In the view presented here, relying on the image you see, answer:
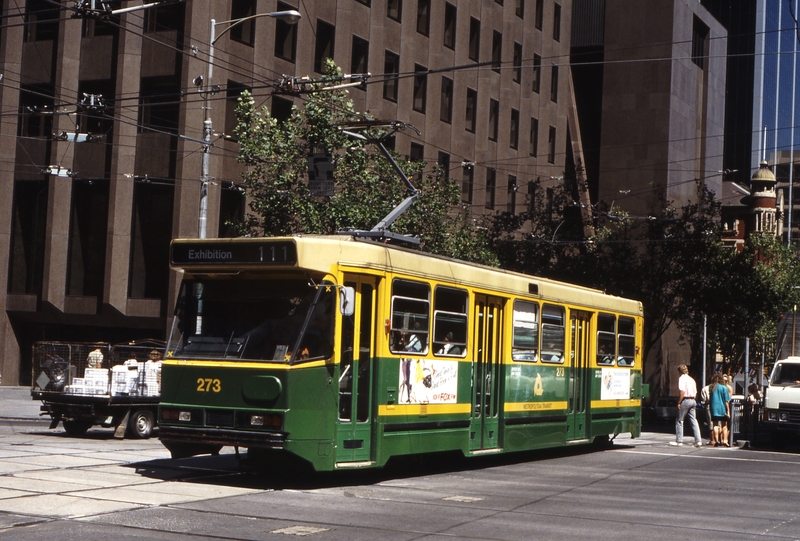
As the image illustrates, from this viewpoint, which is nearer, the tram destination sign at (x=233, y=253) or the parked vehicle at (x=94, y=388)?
the tram destination sign at (x=233, y=253)

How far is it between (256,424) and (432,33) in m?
35.6

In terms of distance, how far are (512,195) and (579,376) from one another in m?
33.2

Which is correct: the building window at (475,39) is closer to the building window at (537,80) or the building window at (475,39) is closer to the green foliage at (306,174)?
the building window at (537,80)

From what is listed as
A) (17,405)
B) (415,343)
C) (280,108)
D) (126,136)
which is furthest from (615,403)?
(126,136)

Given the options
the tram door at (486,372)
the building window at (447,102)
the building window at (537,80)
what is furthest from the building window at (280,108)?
the tram door at (486,372)

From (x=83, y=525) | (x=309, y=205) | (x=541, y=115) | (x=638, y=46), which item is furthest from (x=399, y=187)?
(x=638, y=46)

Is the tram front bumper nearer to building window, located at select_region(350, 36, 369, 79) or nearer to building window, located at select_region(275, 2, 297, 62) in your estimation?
building window, located at select_region(275, 2, 297, 62)

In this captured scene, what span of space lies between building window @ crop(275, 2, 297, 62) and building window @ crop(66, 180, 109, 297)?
7.49 m

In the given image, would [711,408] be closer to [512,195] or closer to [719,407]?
[719,407]

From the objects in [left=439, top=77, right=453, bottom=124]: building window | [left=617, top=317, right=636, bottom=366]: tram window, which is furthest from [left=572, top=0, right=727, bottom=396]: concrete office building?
[left=617, top=317, right=636, bottom=366]: tram window

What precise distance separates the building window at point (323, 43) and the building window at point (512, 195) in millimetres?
14455

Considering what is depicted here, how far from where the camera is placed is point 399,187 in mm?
27188

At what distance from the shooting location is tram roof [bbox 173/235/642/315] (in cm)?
1280

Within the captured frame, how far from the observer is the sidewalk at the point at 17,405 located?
25.4 meters
